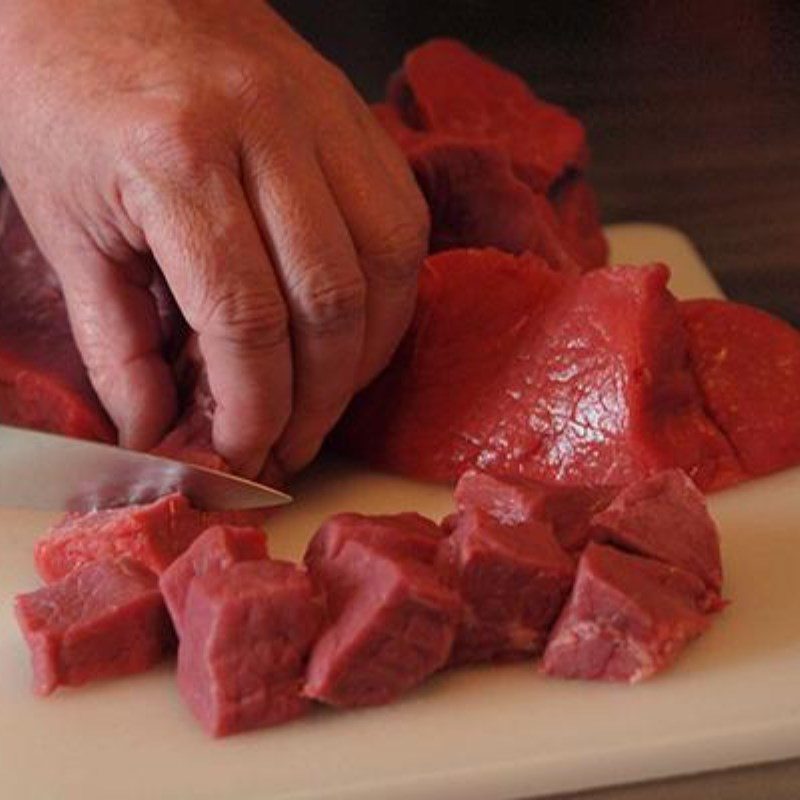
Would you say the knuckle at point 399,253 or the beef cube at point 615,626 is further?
the knuckle at point 399,253

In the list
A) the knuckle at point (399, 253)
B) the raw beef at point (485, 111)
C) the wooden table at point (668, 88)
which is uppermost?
the knuckle at point (399, 253)

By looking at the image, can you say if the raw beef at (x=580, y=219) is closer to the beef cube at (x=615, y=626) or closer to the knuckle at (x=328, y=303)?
the knuckle at (x=328, y=303)

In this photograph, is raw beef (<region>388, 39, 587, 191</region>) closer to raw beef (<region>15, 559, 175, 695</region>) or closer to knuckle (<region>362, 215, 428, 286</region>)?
knuckle (<region>362, 215, 428, 286</region>)

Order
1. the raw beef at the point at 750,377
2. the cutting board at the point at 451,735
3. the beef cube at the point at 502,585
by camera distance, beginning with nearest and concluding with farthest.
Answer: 1. the cutting board at the point at 451,735
2. the beef cube at the point at 502,585
3. the raw beef at the point at 750,377

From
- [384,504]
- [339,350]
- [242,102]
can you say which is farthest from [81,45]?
[384,504]

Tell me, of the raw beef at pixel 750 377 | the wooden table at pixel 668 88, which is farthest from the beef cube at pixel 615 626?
the wooden table at pixel 668 88

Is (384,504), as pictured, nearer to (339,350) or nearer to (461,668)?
(339,350)

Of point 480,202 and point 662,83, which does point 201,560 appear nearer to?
point 480,202
